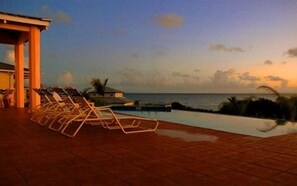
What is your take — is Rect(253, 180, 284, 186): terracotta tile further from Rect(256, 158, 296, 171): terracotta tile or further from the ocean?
the ocean

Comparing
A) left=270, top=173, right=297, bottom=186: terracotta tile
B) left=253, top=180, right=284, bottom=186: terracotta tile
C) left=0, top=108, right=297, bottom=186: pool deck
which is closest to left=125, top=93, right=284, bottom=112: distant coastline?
left=0, top=108, right=297, bottom=186: pool deck

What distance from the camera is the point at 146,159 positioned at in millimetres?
3859

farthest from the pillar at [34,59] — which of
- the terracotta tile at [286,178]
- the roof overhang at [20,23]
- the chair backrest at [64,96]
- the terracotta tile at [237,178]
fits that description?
the terracotta tile at [286,178]

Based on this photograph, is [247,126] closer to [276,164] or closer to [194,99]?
[276,164]

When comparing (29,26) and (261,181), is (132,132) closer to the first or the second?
(261,181)

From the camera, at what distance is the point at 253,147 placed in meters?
4.71

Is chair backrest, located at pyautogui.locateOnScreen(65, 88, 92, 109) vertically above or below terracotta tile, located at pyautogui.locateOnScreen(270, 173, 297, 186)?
above

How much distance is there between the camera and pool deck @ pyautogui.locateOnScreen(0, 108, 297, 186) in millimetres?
3014

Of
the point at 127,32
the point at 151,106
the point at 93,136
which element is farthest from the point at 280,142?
the point at 127,32

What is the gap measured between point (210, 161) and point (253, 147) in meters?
1.30

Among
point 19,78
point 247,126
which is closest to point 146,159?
point 247,126

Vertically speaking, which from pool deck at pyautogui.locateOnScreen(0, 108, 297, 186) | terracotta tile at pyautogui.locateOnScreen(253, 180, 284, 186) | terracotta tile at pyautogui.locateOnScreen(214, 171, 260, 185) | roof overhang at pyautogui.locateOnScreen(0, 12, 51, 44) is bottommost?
terracotta tile at pyautogui.locateOnScreen(253, 180, 284, 186)

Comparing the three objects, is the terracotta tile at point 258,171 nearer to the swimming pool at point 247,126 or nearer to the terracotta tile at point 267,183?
the terracotta tile at point 267,183

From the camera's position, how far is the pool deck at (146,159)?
3.01 meters
